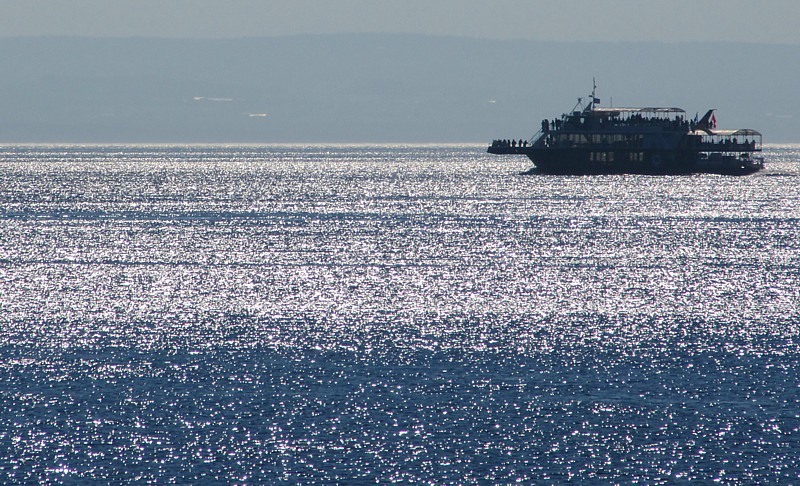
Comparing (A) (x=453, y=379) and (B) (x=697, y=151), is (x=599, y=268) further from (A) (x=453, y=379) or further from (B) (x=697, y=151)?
(B) (x=697, y=151)

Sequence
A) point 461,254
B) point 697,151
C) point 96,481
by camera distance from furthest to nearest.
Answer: point 697,151
point 461,254
point 96,481

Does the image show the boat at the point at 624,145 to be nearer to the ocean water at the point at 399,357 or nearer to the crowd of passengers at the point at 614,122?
the crowd of passengers at the point at 614,122

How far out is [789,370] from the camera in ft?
135

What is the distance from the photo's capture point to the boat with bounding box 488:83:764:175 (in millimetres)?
163875

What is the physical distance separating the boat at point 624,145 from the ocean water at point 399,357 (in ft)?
224

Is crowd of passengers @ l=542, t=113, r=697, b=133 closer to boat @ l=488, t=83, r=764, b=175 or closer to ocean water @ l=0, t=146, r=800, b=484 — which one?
boat @ l=488, t=83, r=764, b=175

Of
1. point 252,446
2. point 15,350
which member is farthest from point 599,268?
point 252,446

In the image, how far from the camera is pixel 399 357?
43750 mm

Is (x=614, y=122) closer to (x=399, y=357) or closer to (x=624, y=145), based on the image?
(x=624, y=145)

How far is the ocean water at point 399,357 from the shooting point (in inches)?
1204

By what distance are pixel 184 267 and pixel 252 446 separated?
42458mm

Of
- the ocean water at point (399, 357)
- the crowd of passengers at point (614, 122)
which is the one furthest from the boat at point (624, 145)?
the ocean water at point (399, 357)

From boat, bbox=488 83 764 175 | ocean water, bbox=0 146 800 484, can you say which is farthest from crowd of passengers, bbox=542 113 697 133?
ocean water, bbox=0 146 800 484

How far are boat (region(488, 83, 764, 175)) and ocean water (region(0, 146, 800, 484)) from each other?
224 feet
